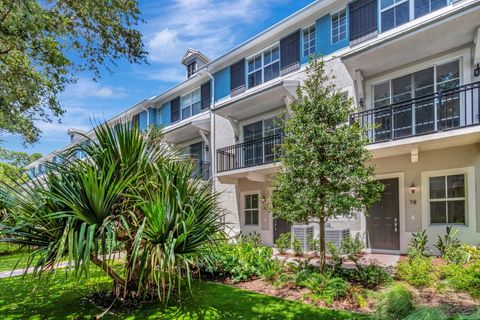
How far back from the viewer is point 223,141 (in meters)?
16.8

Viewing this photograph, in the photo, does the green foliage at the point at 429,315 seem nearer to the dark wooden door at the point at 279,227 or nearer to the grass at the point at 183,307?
the grass at the point at 183,307

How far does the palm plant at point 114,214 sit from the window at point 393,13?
998cm

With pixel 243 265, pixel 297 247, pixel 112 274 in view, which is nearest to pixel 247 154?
pixel 297 247

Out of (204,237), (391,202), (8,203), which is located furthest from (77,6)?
(391,202)

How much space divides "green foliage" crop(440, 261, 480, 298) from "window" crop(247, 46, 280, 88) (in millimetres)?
10887

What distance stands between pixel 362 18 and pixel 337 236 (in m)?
8.70

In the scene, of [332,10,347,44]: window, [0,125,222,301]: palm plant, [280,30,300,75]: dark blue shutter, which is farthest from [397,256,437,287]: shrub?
Result: [280,30,300,75]: dark blue shutter

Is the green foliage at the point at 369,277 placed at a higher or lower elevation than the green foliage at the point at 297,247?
higher

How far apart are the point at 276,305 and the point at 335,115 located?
4.62 metres

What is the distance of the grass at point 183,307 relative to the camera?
530cm

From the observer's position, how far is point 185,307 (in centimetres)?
575

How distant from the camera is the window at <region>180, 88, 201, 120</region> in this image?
19312 mm

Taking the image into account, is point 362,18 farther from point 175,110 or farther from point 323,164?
point 175,110

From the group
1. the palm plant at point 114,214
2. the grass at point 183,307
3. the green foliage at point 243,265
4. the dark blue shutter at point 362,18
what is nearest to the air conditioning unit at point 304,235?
the green foliage at point 243,265
